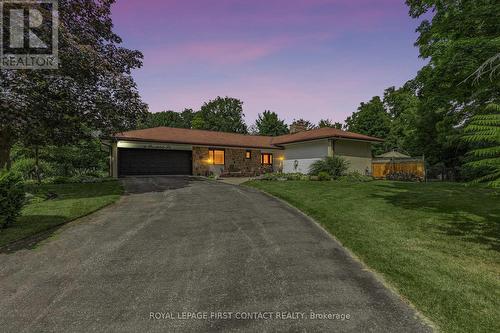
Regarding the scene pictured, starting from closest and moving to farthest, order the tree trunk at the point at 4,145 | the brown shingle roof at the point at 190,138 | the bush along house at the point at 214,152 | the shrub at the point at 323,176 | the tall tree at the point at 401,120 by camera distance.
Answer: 1. the tree trunk at the point at 4,145
2. the shrub at the point at 323,176
3. the bush along house at the point at 214,152
4. the brown shingle roof at the point at 190,138
5. the tall tree at the point at 401,120

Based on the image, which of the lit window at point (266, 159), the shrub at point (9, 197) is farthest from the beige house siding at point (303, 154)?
the shrub at point (9, 197)

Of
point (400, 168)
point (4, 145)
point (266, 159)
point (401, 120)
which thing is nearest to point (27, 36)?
point (4, 145)

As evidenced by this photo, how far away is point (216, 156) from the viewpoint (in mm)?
28219

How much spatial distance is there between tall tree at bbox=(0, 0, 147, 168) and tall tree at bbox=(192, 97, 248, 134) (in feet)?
160

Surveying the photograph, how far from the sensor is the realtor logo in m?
9.42

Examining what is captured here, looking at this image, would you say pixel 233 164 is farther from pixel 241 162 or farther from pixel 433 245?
pixel 433 245

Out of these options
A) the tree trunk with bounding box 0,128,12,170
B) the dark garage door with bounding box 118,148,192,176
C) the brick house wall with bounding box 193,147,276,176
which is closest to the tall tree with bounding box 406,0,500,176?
the tree trunk with bounding box 0,128,12,170

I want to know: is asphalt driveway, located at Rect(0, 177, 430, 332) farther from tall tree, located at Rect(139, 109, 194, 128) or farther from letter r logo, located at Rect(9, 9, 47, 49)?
tall tree, located at Rect(139, 109, 194, 128)

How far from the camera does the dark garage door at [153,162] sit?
79.8ft

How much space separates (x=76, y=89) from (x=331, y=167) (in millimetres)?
17326

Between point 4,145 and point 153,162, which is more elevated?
point 4,145

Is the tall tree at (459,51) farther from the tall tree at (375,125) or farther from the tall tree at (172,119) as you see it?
the tall tree at (172,119)

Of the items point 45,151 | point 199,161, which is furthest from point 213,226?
point 45,151

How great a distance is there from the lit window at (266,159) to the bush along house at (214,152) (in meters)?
0.60
